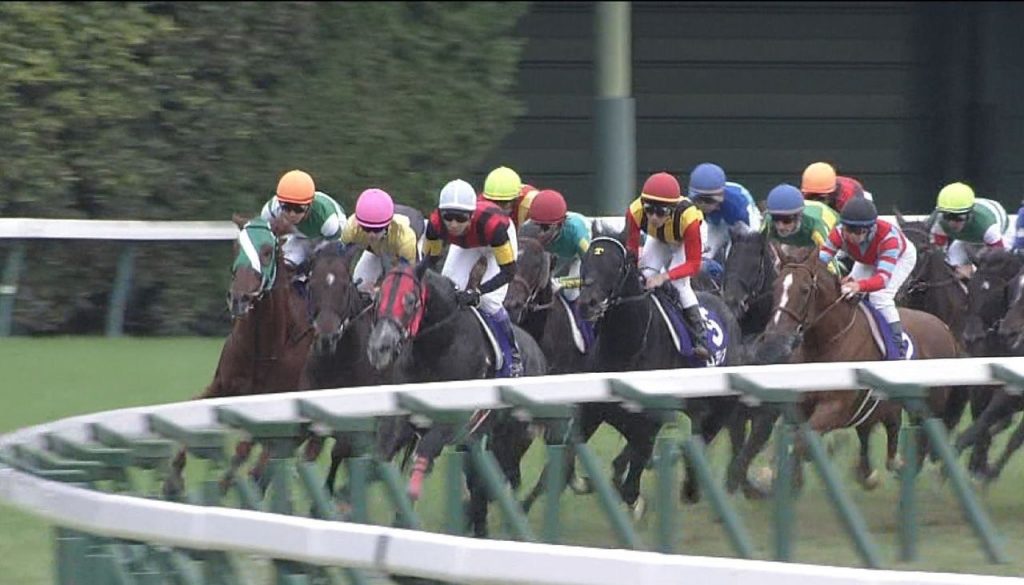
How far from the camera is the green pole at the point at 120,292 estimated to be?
13859mm

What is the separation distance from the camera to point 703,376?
7.64 metres

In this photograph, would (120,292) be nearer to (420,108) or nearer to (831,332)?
(420,108)

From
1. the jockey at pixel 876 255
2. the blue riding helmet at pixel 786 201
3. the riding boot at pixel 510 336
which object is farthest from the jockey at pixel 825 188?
the riding boot at pixel 510 336

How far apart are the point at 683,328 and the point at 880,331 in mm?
854

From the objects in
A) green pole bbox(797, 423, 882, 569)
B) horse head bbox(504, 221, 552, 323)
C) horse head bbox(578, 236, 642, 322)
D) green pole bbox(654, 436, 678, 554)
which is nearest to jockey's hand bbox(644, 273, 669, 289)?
horse head bbox(578, 236, 642, 322)

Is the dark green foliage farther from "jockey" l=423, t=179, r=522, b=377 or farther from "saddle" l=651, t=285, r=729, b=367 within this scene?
"saddle" l=651, t=285, r=729, b=367

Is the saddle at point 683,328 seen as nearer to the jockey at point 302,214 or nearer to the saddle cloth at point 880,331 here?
the saddle cloth at point 880,331

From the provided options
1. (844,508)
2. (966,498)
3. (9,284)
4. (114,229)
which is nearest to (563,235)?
(966,498)

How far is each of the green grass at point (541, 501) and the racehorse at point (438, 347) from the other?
0.29 meters

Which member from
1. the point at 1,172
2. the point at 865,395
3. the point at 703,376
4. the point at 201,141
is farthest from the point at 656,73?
the point at 703,376

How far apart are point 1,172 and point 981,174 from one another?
8.18 m

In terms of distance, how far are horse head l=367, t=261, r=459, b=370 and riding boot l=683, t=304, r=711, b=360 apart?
1.34 meters

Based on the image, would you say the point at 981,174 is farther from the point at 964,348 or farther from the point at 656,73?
the point at 964,348

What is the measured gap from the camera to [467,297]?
352 inches
